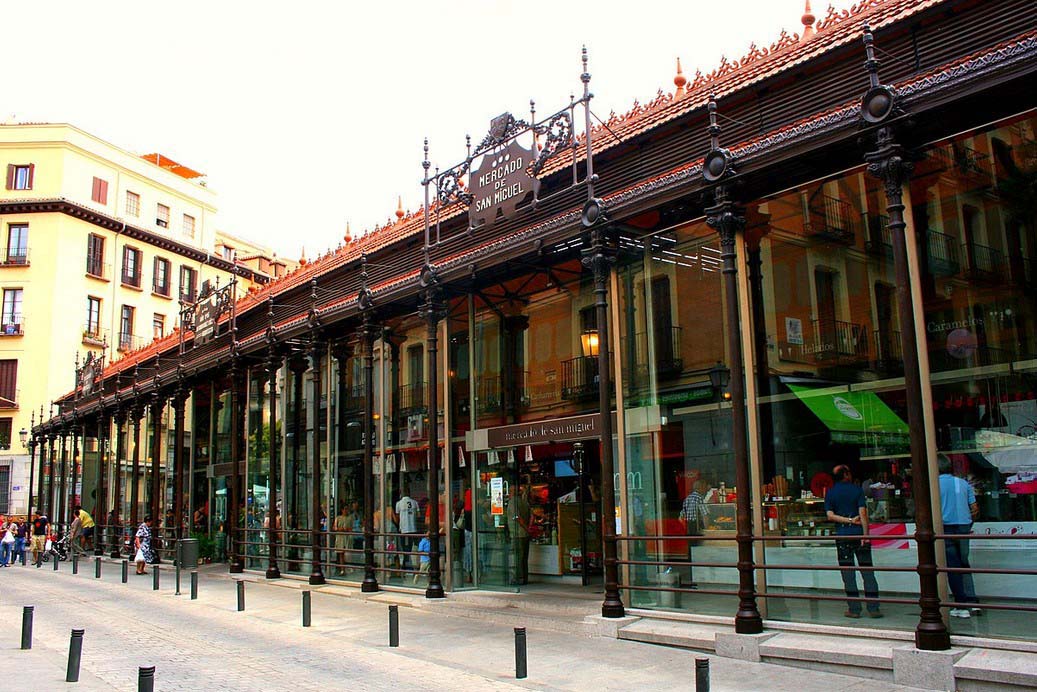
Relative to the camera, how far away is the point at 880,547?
33.7ft

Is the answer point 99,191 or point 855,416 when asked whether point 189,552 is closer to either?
point 855,416

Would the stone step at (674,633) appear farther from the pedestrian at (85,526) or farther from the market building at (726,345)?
the pedestrian at (85,526)

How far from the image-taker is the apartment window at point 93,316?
178 ft

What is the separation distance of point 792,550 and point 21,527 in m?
37.8

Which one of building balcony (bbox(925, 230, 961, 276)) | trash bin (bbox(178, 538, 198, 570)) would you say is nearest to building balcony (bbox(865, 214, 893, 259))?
building balcony (bbox(925, 230, 961, 276))

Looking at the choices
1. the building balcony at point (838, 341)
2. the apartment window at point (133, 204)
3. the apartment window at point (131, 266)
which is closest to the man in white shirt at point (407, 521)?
the building balcony at point (838, 341)

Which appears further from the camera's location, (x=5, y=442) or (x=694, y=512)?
(x=5, y=442)

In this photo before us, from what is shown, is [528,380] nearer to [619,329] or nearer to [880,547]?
[619,329]

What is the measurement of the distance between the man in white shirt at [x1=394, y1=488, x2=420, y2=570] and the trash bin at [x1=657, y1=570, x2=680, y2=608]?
6376mm

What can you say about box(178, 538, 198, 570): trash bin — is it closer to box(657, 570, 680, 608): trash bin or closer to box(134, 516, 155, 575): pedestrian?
box(134, 516, 155, 575): pedestrian

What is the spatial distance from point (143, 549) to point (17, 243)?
35.0 m

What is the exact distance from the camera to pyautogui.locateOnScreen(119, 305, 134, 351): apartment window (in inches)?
2229

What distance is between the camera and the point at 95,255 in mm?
55562

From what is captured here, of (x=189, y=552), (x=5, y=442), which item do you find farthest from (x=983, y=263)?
(x=5, y=442)
